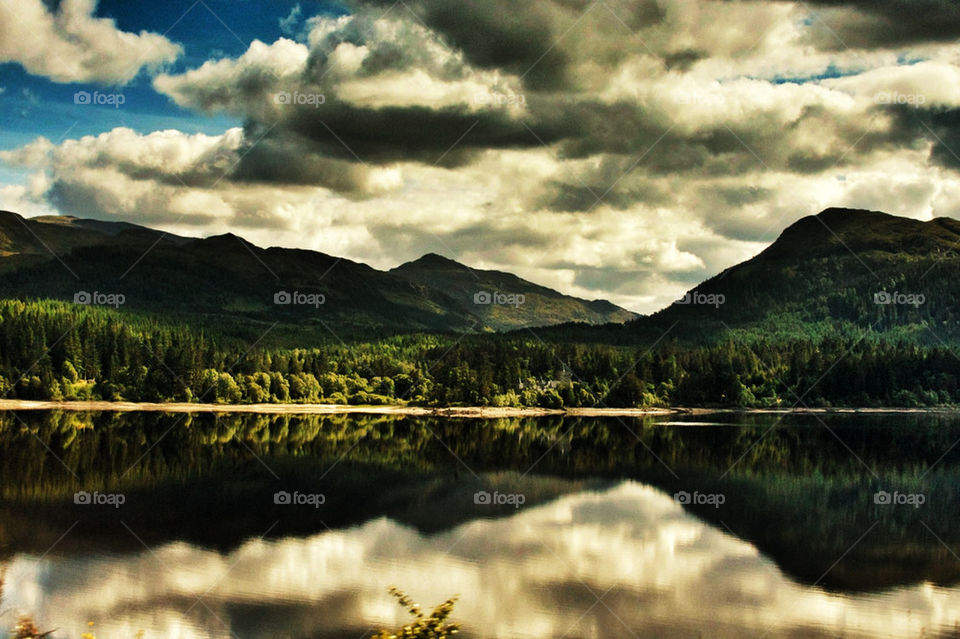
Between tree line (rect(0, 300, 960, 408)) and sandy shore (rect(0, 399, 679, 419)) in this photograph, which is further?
tree line (rect(0, 300, 960, 408))

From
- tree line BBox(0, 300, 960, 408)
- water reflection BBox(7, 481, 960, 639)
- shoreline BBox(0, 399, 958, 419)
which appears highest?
tree line BBox(0, 300, 960, 408)

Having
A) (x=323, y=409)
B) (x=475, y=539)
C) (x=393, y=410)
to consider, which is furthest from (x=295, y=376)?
(x=475, y=539)

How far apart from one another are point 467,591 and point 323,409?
422ft

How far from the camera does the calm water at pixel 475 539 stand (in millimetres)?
34469

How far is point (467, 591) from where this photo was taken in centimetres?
3841

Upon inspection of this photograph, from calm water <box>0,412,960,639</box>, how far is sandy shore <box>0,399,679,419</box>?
54978 millimetres

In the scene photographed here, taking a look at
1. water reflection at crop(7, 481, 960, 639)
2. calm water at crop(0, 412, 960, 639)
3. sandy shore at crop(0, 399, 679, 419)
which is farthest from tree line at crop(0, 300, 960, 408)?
water reflection at crop(7, 481, 960, 639)

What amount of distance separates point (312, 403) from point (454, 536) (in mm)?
125231

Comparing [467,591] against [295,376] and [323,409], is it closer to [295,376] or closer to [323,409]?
[323,409]

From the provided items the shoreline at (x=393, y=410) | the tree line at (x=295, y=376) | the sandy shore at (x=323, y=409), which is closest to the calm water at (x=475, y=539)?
the shoreline at (x=393, y=410)

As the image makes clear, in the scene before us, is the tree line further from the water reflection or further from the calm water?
the water reflection

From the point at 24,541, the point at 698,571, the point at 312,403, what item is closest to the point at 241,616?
the point at 24,541

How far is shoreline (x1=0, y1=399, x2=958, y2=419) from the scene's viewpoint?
147500 mm

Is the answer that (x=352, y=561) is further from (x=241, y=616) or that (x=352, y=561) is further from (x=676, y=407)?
(x=676, y=407)
